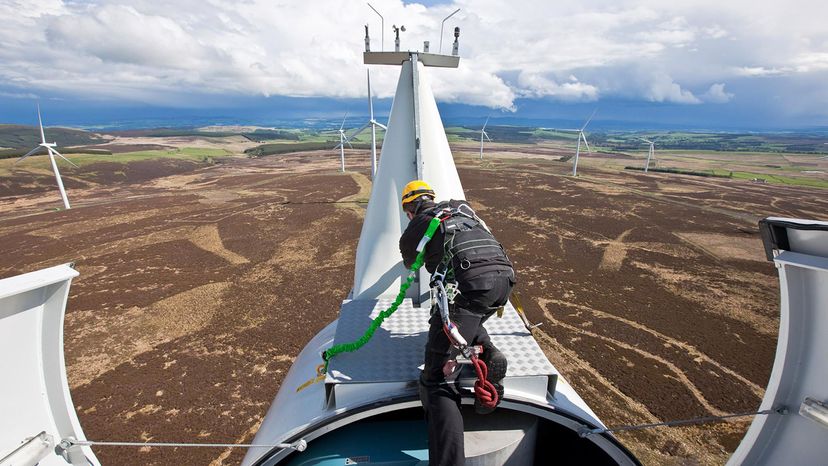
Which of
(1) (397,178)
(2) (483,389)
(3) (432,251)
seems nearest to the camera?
(2) (483,389)

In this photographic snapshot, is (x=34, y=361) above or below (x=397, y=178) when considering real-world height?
below

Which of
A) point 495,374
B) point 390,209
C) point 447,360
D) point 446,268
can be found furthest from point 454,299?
point 390,209

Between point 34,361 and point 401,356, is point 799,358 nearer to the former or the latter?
point 401,356

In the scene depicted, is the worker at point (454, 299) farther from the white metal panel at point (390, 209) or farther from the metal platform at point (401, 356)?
the white metal panel at point (390, 209)

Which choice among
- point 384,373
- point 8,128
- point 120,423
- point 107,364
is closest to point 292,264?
point 107,364

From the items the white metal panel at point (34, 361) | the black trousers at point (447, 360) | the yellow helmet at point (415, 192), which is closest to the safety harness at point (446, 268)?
the black trousers at point (447, 360)

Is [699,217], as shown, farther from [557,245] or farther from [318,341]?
[318,341]
